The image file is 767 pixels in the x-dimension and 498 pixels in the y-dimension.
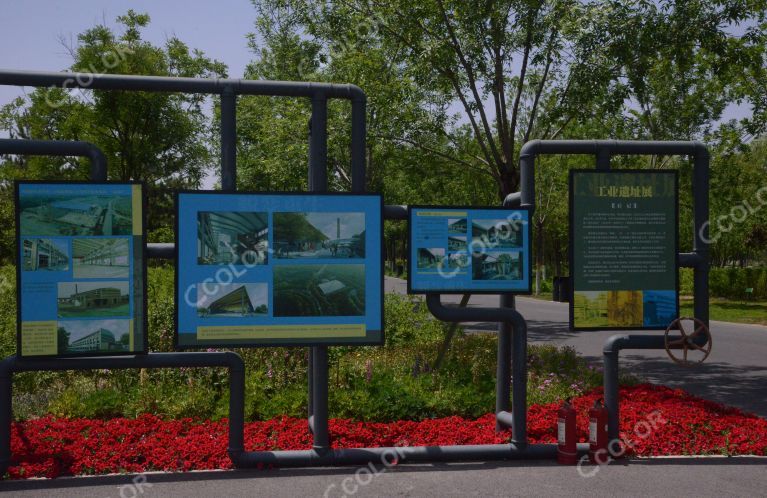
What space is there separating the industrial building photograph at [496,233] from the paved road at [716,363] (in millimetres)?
2251

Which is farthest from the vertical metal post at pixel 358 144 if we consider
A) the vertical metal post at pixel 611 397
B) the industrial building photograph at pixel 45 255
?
the vertical metal post at pixel 611 397

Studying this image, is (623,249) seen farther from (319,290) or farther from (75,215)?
(75,215)

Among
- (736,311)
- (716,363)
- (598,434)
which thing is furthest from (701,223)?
(736,311)

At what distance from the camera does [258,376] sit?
872cm

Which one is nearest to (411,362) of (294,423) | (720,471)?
(294,423)

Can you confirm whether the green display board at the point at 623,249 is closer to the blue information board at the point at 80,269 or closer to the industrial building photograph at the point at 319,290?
the industrial building photograph at the point at 319,290

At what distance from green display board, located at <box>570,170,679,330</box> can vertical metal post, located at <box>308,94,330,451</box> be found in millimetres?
2524

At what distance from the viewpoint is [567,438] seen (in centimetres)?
673

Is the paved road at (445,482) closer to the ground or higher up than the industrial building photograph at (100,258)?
closer to the ground

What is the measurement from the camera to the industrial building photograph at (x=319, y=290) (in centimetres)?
650

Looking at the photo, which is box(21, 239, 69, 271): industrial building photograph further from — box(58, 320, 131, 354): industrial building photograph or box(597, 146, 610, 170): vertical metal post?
box(597, 146, 610, 170): vertical metal post

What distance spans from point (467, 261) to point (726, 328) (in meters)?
18.0

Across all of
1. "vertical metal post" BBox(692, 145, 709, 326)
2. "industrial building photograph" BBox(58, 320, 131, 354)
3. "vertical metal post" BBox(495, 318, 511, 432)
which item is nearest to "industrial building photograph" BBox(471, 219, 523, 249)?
"vertical metal post" BBox(495, 318, 511, 432)

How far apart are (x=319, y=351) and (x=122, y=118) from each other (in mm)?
22576
